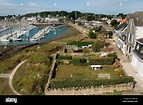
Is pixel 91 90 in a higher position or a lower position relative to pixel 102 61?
lower

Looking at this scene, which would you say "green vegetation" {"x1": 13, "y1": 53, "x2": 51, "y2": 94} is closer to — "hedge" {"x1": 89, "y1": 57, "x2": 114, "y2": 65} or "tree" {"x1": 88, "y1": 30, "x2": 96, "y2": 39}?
"hedge" {"x1": 89, "y1": 57, "x2": 114, "y2": 65}

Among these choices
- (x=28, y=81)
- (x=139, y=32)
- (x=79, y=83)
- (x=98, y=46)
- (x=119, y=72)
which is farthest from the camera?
(x=98, y=46)

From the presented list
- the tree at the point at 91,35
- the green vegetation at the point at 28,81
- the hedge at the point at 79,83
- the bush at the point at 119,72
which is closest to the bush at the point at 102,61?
the bush at the point at 119,72

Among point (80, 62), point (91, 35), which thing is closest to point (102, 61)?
point (80, 62)

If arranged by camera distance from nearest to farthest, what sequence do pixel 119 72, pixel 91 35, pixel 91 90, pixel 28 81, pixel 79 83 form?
pixel 28 81 < pixel 79 83 < pixel 91 90 < pixel 119 72 < pixel 91 35

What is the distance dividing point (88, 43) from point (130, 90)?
4.92 metres

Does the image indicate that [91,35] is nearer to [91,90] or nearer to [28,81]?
[91,90]

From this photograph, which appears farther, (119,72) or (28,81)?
(119,72)

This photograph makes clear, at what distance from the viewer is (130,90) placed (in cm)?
485

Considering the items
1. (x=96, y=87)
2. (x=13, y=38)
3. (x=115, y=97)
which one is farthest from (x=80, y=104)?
(x=13, y=38)

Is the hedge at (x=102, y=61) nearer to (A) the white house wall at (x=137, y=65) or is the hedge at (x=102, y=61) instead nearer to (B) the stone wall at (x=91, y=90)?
(A) the white house wall at (x=137, y=65)

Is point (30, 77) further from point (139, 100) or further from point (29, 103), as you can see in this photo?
point (139, 100)

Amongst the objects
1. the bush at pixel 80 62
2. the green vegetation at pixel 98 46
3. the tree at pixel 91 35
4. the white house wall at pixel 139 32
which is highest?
the white house wall at pixel 139 32

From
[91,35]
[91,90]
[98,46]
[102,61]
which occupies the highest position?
[91,35]
